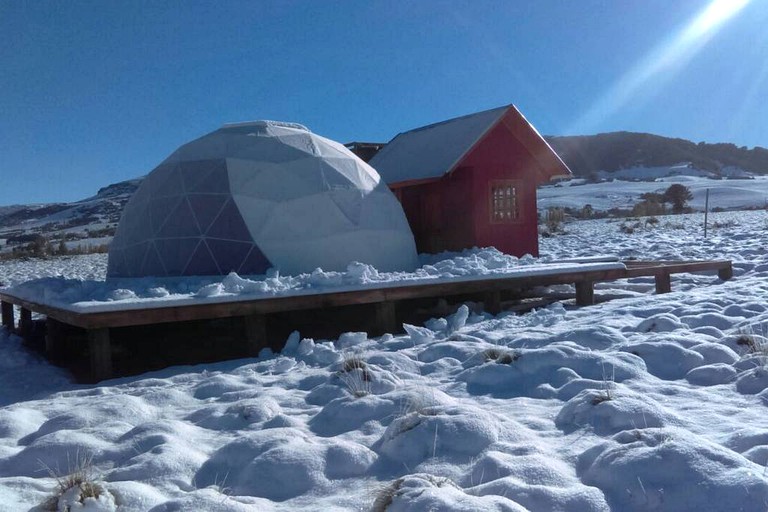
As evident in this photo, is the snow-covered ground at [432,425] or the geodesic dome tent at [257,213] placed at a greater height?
the geodesic dome tent at [257,213]

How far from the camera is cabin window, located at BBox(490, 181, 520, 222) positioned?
1293 centimetres

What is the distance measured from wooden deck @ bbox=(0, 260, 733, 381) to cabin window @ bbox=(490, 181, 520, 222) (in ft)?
9.35

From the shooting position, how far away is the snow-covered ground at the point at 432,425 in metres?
2.94

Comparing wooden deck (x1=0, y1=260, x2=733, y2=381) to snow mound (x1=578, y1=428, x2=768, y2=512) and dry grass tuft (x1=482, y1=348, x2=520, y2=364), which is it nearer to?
dry grass tuft (x1=482, y1=348, x2=520, y2=364)

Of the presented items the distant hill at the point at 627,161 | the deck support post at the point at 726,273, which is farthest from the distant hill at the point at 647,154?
the deck support post at the point at 726,273

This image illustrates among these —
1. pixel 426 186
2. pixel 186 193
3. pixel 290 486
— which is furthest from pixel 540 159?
pixel 290 486

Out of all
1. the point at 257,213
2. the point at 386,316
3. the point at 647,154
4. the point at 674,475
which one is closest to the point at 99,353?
the point at 386,316

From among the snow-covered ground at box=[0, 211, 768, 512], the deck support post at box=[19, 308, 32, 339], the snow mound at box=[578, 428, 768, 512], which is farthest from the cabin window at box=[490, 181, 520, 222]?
the snow mound at box=[578, 428, 768, 512]

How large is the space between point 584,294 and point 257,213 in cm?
464

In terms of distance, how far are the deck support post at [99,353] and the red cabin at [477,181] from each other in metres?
7.41

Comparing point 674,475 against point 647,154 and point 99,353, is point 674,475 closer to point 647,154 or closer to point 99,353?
point 99,353

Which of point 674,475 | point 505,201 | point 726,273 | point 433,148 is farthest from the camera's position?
point 433,148

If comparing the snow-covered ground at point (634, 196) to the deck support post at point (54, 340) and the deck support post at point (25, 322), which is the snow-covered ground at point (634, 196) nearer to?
Result: the deck support post at point (25, 322)

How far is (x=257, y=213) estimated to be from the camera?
28.7 feet
